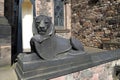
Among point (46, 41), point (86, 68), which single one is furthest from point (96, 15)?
point (46, 41)

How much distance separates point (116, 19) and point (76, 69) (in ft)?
15.2

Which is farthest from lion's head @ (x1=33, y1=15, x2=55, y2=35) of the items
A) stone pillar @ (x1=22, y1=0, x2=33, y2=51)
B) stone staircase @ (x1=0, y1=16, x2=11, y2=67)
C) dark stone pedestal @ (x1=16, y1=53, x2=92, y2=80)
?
stone staircase @ (x1=0, y1=16, x2=11, y2=67)

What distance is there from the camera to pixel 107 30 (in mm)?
7449

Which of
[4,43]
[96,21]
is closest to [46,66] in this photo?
[4,43]

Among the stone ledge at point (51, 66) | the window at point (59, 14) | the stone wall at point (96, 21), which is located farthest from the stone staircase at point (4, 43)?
the window at point (59, 14)

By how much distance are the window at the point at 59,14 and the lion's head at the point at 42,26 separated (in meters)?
6.05

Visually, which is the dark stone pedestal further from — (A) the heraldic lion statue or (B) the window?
(B) the window

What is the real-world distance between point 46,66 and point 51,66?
104 millimetres

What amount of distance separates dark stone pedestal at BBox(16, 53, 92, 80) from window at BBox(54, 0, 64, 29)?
591 centimetres

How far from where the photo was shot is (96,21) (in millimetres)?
8008

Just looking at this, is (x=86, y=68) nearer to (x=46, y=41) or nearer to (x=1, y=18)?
(x=46, y=41)

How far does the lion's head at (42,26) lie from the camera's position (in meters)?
2.91

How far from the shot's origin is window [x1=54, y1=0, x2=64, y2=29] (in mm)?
9055

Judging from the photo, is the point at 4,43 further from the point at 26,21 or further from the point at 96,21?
the point at 96,21
